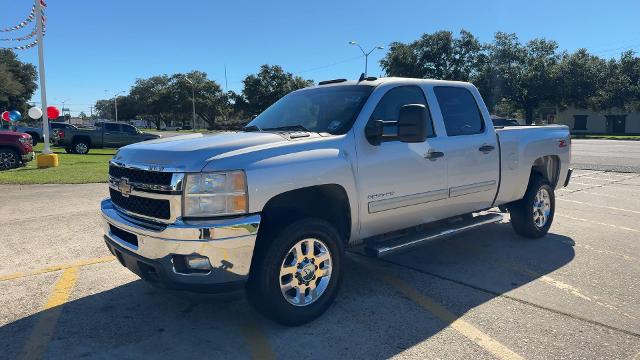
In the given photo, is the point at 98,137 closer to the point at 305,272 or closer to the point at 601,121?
the point at 305,272

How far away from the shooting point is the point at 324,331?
360 cm

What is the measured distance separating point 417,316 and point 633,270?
9.08 ft

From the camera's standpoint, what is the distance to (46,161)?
1532 centimetres

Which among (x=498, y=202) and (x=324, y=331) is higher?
(x=498, y=202)

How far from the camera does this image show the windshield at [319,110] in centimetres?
418

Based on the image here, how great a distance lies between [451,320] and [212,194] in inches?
84.1

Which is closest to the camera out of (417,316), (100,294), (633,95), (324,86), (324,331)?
(324,331)

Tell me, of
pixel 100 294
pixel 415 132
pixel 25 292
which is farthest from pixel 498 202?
pixel 25 292

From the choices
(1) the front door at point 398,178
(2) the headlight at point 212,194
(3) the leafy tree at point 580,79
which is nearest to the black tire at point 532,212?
(1) the front door at point 398,178

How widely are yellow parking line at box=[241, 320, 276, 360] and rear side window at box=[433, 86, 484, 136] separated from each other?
8.84 ft

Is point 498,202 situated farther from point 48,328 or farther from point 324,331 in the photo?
point 48,328

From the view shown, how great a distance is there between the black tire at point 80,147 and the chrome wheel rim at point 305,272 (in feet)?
74.9

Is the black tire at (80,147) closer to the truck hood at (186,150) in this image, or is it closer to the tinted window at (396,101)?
the truck hood at (186,150)

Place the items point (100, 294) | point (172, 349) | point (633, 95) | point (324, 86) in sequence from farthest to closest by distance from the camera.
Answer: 1. point (633, 95)
2. point (324, 86)
3. point (100, 294)
4. point (172, 349)
